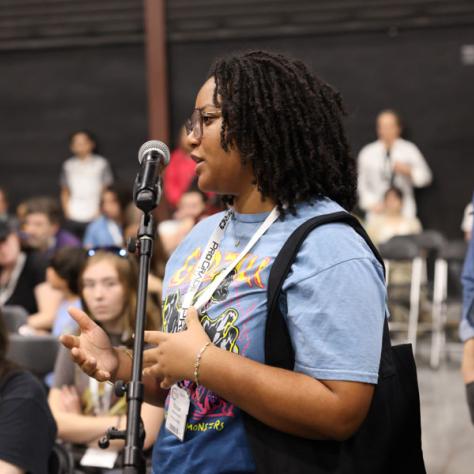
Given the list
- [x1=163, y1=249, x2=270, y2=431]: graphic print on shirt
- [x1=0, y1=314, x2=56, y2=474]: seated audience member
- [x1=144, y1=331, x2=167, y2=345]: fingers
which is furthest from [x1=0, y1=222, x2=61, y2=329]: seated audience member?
[x1=144, y1=331, x2=167, y2=345]: fingers

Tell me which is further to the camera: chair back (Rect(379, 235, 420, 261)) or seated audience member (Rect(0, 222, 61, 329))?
chair back (Rect(379, 235, 420, 261))

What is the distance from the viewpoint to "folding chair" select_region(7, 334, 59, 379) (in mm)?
3838

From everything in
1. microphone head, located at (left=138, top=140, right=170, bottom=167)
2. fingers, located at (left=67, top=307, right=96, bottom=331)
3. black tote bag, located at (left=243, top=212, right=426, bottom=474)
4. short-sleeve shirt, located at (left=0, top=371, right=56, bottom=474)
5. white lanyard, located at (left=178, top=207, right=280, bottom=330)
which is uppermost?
microphone head, located at (left=138, top=140, right=170, bottom=167)

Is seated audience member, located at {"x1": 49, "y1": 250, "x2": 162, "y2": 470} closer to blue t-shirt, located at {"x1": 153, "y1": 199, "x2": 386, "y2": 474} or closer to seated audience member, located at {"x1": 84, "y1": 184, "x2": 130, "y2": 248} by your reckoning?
blue t-shirt, located at {"x1": 153, "y1": 199, "x2": 386, "y2": 474}

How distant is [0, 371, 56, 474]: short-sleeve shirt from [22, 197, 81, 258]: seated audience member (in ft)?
12.8

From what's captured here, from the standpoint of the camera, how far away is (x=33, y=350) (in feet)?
12.7

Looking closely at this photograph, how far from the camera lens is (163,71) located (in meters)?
9.83

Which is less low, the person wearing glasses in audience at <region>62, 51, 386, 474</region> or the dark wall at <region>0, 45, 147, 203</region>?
the dark wall at <region>0, 45, 147, 203</region>

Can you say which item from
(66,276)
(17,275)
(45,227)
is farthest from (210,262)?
(45,227)

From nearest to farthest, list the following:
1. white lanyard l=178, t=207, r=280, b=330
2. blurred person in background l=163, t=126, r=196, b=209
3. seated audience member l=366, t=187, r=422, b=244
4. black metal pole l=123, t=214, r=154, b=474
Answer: black metal pole l=123, t=214, r=154, b=474
white lanyard l=178, t=207, r=280, b=330
seated audience member l=366, t=187, r=422, b=244
blurred person in background l=163, t=126, r=196, b=209

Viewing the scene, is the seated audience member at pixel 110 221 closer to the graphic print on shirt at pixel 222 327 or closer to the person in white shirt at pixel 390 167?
the person in white shirt at pixel 390 167

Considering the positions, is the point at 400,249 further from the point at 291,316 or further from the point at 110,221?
the point at 291,316

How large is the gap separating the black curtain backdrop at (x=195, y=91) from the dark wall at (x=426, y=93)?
0.01 meters

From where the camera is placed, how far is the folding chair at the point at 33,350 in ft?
12.6
